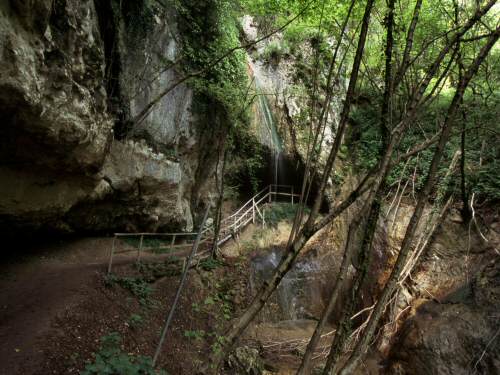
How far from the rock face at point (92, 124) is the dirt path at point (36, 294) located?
0.83 meters

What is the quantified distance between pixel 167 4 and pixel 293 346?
11326 mm

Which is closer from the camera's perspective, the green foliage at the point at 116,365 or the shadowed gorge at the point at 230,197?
the shadowed gorge at the point at 230,197

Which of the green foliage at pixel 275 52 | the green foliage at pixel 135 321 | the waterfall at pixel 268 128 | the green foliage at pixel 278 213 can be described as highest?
the green foliage at pixel 275 52

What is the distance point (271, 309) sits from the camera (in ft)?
34.1

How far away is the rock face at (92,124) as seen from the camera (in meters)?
4.73

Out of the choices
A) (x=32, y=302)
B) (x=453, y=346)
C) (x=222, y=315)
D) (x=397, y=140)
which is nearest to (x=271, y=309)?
(x=222, y=315)

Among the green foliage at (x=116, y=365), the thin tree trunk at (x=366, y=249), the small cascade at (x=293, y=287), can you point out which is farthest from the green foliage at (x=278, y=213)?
the thin tree trunk at (x=366, y=249)

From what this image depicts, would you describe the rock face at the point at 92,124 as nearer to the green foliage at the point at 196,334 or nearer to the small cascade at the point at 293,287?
the small cascade at the point at 293,287

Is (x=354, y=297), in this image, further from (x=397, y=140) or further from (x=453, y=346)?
(x=453, y=346)

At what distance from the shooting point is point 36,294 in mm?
5984

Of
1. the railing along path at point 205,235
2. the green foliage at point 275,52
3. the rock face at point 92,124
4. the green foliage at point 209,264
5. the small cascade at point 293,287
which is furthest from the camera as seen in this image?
the green foliage at point 275,52

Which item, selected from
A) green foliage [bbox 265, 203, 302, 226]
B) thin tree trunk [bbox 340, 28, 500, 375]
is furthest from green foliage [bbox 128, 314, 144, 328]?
green foliage [bbox 265, 203, 302, 226]

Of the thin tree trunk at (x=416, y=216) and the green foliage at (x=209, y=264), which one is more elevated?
the thin tree trunk at (x=416, y=216)

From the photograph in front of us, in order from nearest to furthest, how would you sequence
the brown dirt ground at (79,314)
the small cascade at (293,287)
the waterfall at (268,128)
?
1. the brown dirt ground at (79,314)
2. the small cascade at (293,287)
3. the waterfall at (268,128)
